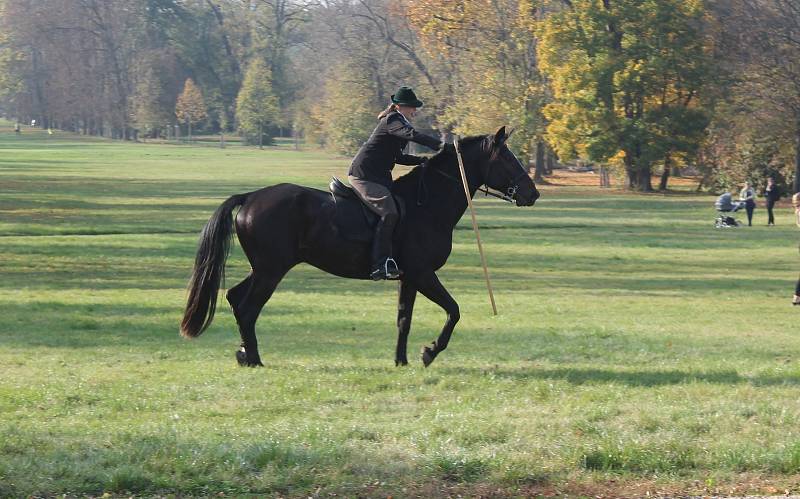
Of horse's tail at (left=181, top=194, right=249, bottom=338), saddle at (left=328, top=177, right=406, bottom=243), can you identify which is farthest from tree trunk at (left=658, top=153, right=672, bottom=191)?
horse's tail at (left=181, top=194, right=249, bottom=338)

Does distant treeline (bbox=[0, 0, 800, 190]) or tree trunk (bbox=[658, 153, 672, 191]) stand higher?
distant treeline (bbox=[0, 0, 800, 190])

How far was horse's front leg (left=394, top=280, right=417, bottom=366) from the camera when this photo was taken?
13.5 metres

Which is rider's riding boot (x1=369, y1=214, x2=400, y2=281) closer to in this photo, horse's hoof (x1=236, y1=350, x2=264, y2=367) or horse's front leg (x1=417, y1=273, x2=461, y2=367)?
horse's front leg (x1=417, y1=273, x2=461, y2=367)

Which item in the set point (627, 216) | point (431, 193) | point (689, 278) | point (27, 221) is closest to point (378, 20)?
point (627, 216)

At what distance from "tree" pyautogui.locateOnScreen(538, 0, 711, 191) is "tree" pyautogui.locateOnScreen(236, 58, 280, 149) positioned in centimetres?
7747

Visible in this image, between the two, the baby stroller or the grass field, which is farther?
the baby stroller

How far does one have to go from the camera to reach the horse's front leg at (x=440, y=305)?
13.2 meters

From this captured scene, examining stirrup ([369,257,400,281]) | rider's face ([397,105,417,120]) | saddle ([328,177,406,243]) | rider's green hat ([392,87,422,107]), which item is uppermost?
rider's green hat ([392,87,422,107])

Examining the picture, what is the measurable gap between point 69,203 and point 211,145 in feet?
333

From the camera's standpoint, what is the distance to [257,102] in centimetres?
14125

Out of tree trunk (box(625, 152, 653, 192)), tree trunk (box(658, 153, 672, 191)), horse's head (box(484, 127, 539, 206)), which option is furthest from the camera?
tree trunk (box(658, 153, 672, 191))

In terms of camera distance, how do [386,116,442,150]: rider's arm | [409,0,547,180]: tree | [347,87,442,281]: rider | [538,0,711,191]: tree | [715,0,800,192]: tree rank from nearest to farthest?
[386,116,442,150]: rider's arm < [347,87,442,281]: rider < [715,0,800,192]: tree < [538,0,711,191]: tree < [409,0,547,180]: tree

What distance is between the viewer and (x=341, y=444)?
8.90 meters

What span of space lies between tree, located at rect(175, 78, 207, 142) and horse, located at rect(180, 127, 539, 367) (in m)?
134
